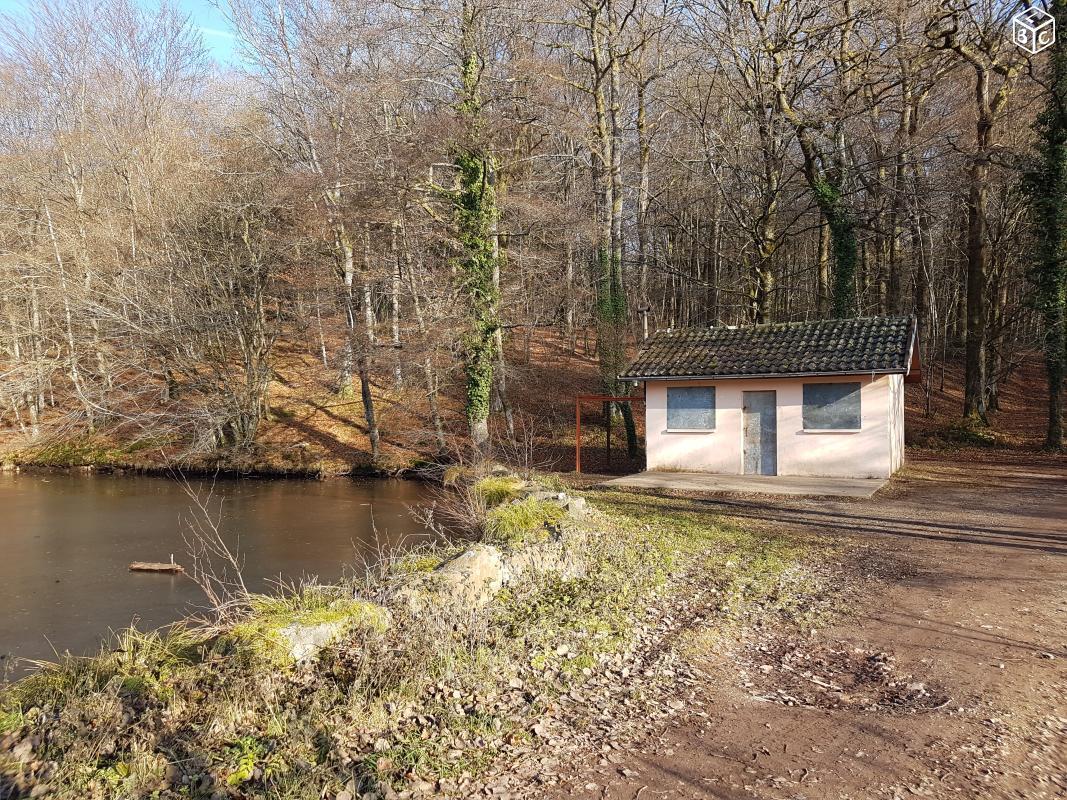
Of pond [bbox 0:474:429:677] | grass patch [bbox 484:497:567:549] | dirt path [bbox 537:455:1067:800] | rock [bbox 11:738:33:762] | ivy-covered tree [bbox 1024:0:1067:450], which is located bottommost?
pond [bbox 0:474:429:677]

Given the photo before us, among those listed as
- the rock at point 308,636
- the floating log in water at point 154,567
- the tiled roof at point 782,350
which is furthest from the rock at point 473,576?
the tiled roof at point 782,350

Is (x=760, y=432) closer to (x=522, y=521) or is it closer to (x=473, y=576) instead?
(x=522, y=521)

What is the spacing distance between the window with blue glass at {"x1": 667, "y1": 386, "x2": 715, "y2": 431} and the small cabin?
0.08 ft

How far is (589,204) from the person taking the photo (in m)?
25.5

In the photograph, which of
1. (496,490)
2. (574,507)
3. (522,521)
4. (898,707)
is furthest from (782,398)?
(898,707)

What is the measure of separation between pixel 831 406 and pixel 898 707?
11456 mm

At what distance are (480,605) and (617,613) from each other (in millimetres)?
1246

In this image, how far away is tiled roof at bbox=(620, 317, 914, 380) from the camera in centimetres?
1470

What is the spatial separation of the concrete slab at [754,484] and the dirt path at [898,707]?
484 centimetres


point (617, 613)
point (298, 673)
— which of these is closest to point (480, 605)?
point (617, 613)

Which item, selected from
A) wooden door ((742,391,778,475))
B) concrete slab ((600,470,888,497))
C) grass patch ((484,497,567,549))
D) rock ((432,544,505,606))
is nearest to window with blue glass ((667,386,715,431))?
wooden door ((742,391,778,475))

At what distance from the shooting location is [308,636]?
513 centimetres

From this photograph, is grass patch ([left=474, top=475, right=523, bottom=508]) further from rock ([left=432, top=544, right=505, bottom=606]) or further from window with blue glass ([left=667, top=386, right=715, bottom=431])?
window with blue glass ([left=667, top=386, right=715, bottom=431])

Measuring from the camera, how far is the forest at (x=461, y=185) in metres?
18.1
